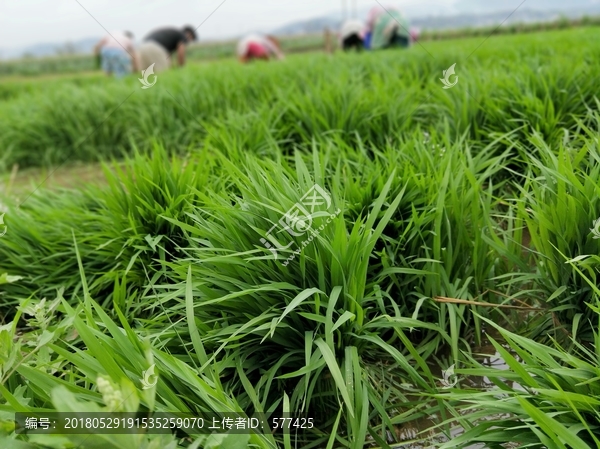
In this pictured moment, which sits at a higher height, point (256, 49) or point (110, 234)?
point (256, 49)

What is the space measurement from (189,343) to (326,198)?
50cm

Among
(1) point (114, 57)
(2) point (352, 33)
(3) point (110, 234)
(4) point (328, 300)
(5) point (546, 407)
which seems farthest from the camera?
(2) point (352, 33)

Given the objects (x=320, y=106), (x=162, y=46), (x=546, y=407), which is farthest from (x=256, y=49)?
(x=546, y=407)

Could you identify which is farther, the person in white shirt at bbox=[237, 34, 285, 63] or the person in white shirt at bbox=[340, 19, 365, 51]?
the person in white shirt at bbox=[340, 19, 365, 51]

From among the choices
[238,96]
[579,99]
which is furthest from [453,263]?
[238,96]

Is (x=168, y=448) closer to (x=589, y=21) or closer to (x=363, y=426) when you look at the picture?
(x=363, y=426)

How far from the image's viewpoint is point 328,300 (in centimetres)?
126

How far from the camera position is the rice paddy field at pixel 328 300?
3.33 ft

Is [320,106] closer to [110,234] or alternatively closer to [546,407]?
[110,234]

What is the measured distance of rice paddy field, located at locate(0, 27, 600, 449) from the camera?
101 centimetres

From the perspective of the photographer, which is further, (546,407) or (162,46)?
(162,46)

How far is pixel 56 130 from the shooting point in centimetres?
386

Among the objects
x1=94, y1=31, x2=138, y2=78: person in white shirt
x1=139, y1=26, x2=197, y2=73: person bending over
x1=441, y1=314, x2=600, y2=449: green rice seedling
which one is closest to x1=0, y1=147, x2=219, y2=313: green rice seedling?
x1=441, y1=314, x2=600, y2=449: green rice seedling

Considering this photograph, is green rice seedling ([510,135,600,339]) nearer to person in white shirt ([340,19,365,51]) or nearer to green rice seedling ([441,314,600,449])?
green rice seedling ([441,314,600,449])
